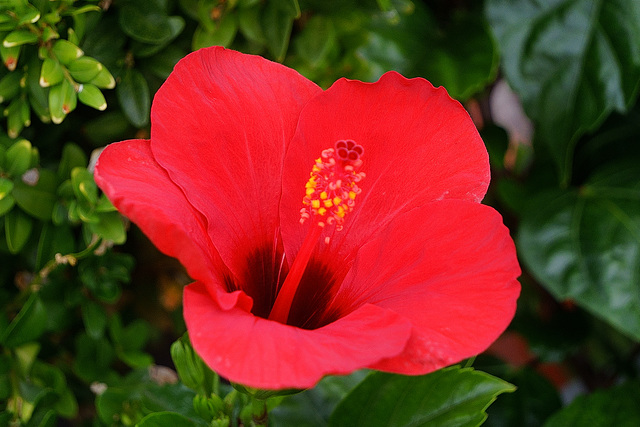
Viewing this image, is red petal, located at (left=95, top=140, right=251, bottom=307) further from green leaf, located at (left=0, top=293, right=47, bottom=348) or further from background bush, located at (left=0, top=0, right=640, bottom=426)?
green leaf, located at (left=0, top=293, right=47, bottom=348)

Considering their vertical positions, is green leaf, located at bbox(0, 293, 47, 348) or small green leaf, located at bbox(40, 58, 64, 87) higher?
small green leaf, located at bbox(40, 58, 64, 87)

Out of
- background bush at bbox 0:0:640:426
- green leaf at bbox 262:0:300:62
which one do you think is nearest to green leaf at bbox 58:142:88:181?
background bush at bbox 0:0:640:426

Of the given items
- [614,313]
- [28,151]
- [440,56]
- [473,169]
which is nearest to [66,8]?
[28,151]

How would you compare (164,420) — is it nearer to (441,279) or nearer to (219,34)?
(441,279)

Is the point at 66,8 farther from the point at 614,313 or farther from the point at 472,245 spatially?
the point at 614,313

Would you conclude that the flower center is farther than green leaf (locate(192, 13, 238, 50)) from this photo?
No

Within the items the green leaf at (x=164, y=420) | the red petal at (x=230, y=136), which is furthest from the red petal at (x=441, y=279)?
the green leaf at (x=164, y=420)

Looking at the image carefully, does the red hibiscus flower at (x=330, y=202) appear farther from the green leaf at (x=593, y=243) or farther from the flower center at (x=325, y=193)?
the green leaf at (x=593, y=243)
